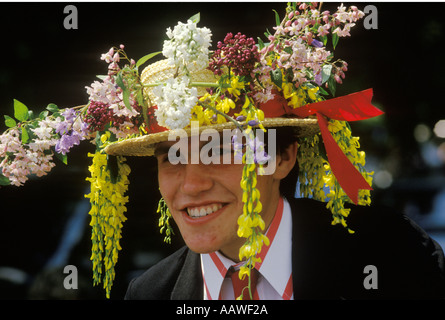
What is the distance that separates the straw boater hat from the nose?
0.68 ft

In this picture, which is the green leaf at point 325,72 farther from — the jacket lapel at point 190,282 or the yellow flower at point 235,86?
the jacket lapel at point 190,282

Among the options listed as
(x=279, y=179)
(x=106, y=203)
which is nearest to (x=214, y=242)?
(x=279, y=179)

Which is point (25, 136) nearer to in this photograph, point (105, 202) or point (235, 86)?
point (105, 202)

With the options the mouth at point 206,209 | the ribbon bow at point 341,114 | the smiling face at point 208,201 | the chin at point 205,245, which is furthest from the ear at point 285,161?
the chin at point 205,245

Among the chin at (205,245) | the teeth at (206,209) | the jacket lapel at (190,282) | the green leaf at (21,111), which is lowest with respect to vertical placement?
the jacket lapel at (190,282)

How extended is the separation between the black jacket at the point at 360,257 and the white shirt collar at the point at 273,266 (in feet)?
0.14

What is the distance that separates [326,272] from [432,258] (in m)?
0.52

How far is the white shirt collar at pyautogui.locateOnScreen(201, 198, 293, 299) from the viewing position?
2.45 m

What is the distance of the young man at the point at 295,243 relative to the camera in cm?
237

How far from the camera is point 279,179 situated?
260 centimetres

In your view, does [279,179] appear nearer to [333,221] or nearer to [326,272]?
[333,221]

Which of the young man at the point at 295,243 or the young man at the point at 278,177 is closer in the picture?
the young man at the point at 278,177

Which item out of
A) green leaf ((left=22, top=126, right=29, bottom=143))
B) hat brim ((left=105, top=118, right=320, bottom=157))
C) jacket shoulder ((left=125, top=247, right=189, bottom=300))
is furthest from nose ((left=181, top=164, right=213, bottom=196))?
green leaf ((left=22, top=126, right=29, bottom=143))

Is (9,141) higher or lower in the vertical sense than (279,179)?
higher
